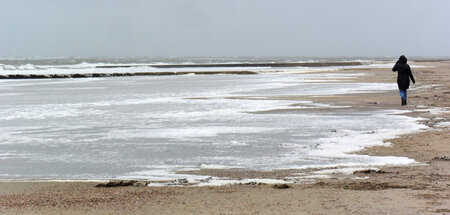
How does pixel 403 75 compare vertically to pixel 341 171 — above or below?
above

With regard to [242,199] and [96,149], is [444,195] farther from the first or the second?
[96,149]

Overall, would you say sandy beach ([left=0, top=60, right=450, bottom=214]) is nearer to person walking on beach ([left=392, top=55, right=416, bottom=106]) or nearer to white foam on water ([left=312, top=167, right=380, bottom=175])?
white foam on water ([left=312, top=167, right=380, bottom=175])

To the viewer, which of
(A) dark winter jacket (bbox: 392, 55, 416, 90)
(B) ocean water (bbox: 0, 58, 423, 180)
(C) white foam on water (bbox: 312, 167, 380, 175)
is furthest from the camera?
(A) dark winter jacket (bbox: 392, 55, 416, 90)

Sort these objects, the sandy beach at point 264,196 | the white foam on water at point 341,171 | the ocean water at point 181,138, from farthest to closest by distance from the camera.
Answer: the ocean water at point 181,138 < the white foam on water at point 341,171 < the sandy beach at point 264,196

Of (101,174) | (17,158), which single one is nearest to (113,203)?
(101,174)

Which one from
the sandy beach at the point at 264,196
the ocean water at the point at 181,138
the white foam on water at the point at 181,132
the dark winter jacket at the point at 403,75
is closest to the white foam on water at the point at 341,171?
the sandy beach at the point at 264,196

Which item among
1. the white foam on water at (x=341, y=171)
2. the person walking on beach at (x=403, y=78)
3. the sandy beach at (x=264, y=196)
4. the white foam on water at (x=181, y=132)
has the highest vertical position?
the person walking on beach at (x=403, y=78)

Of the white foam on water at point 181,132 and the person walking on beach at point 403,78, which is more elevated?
the person walking on beach at point 403,78

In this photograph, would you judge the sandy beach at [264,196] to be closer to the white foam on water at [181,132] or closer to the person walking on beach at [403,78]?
the white foam on water at [181,132]

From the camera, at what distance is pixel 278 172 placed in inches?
357

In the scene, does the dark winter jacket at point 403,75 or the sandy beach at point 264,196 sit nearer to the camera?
the sandy beach at point 264,196

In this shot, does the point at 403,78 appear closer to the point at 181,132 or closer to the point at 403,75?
the point at 403,75

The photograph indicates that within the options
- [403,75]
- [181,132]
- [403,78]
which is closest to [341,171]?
[181,132]

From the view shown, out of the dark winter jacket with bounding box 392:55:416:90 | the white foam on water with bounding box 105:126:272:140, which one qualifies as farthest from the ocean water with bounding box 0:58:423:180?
the dark winter jacket with bounding box 392:55:416:90
